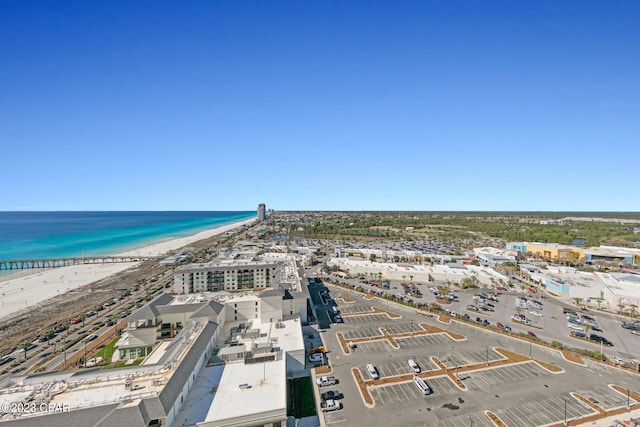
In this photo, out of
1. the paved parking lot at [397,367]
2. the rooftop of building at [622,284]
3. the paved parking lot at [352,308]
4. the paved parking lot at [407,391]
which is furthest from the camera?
the rooftop of building at [622,284]

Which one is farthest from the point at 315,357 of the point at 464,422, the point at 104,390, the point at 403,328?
the point at 104,390

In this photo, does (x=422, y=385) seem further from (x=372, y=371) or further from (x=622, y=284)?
(x=622, y=284)

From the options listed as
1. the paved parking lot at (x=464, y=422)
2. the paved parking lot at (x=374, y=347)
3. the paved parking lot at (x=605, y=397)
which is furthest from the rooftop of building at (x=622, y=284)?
the paved parking lot at (x=464, y=422)

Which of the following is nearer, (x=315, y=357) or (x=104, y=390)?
(x=104, y=390)

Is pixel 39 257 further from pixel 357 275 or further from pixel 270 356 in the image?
pixel 270 356

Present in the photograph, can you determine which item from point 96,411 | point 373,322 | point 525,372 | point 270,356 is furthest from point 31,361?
point 525,372

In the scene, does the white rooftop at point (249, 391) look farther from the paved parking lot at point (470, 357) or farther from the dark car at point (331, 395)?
the paved parking lot at point (470, 357)
